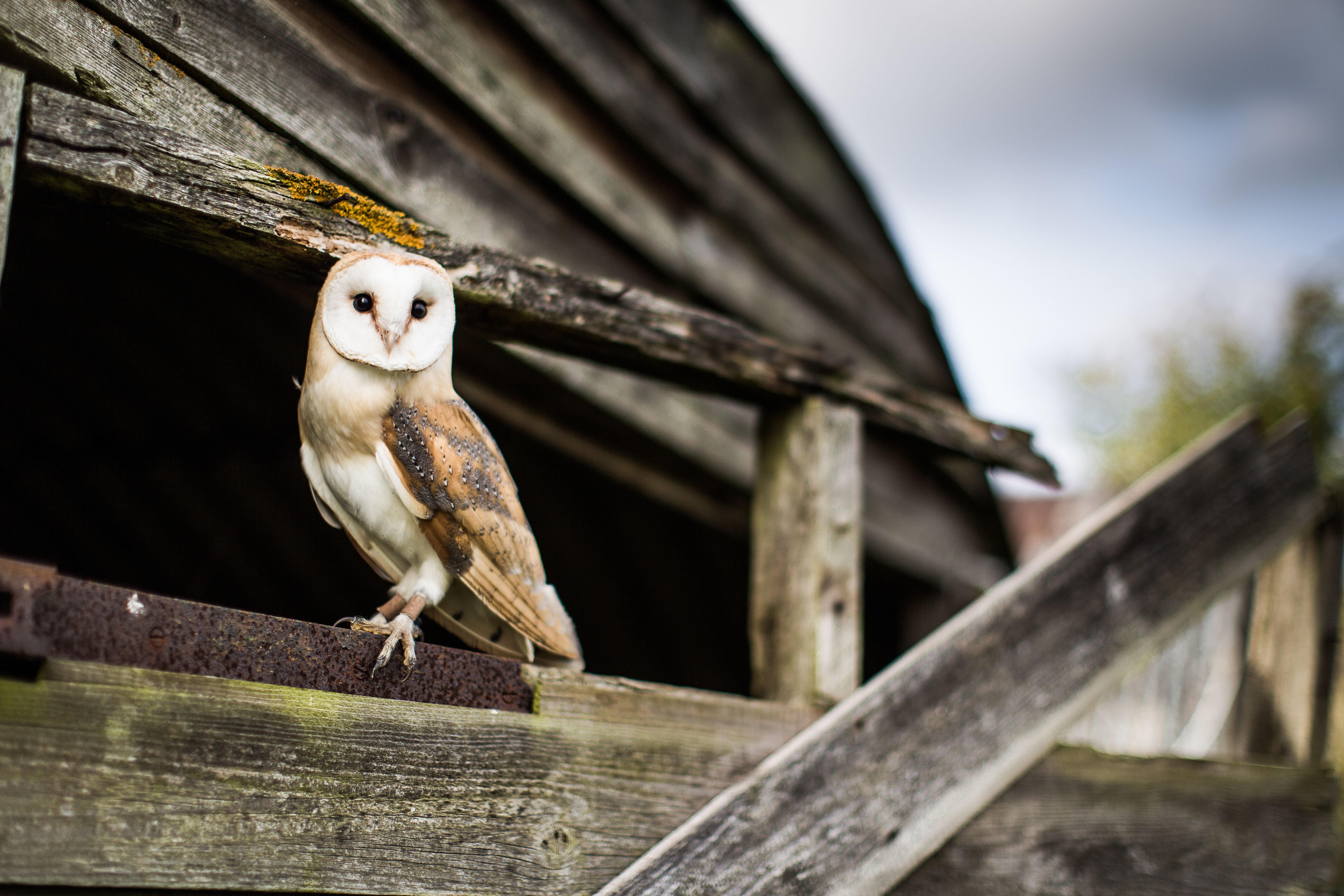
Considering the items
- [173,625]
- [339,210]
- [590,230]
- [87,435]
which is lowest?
[173,625]

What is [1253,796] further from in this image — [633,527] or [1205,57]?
[1205,57]

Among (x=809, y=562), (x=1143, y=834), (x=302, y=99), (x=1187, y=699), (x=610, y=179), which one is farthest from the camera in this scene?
(x=1187, y=699)

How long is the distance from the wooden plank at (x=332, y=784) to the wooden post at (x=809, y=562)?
27 cm

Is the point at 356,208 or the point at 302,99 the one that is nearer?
the point at 356,208

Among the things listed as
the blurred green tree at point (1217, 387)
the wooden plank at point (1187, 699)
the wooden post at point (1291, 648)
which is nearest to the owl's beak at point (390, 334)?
the wooden plank at point (1187, 699)

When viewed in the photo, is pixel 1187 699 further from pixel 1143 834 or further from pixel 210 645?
pixel 210 645

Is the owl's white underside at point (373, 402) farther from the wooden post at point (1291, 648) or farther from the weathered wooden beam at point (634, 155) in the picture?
the wooden post at point (1291, 648)

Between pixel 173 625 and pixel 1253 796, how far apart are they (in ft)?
7.35

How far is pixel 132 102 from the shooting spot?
119cm

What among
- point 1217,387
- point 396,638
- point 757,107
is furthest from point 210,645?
point 1217,387

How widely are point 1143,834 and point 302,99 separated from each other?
220cm

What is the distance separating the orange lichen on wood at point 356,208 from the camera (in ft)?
3.76

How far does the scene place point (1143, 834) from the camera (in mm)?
1874

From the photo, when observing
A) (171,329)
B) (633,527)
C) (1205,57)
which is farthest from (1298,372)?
(1205,57)
